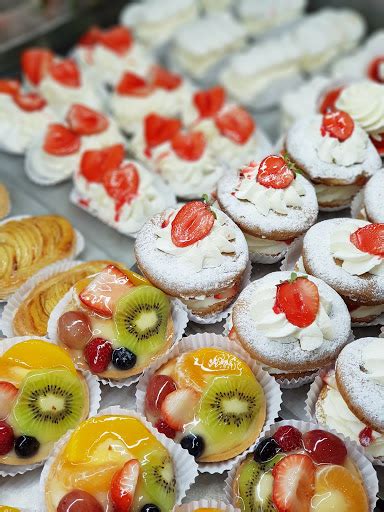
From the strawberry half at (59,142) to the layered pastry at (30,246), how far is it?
65cm

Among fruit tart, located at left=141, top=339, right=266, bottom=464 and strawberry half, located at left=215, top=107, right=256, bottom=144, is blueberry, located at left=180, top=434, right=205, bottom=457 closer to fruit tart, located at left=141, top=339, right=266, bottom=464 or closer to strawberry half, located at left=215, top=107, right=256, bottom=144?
fruit tart, located at left=141, top=339, right=266, bottom=464

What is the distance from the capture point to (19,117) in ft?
13.4

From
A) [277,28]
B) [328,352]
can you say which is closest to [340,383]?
[328,352]

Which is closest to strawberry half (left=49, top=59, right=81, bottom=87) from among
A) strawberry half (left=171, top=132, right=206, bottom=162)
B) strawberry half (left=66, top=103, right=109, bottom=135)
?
strawberry half (left=66, top=103, right=109, bottom=135)

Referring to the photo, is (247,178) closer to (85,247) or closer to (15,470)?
(85,247)

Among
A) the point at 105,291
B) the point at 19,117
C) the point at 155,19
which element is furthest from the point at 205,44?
Result: the point at 105,291

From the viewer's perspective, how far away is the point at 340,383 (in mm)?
2232

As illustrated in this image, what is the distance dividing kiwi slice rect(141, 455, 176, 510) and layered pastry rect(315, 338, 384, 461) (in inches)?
24.9

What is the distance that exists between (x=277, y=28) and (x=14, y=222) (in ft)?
10.1

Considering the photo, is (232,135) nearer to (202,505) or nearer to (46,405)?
(46,405)

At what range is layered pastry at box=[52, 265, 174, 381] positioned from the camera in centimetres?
244

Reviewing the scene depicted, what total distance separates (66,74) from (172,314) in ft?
8.12

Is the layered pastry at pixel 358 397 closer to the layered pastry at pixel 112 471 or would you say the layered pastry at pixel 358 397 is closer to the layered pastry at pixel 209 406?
the layered pastry at pixel 209 406

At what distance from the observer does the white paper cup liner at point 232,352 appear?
2.27m
